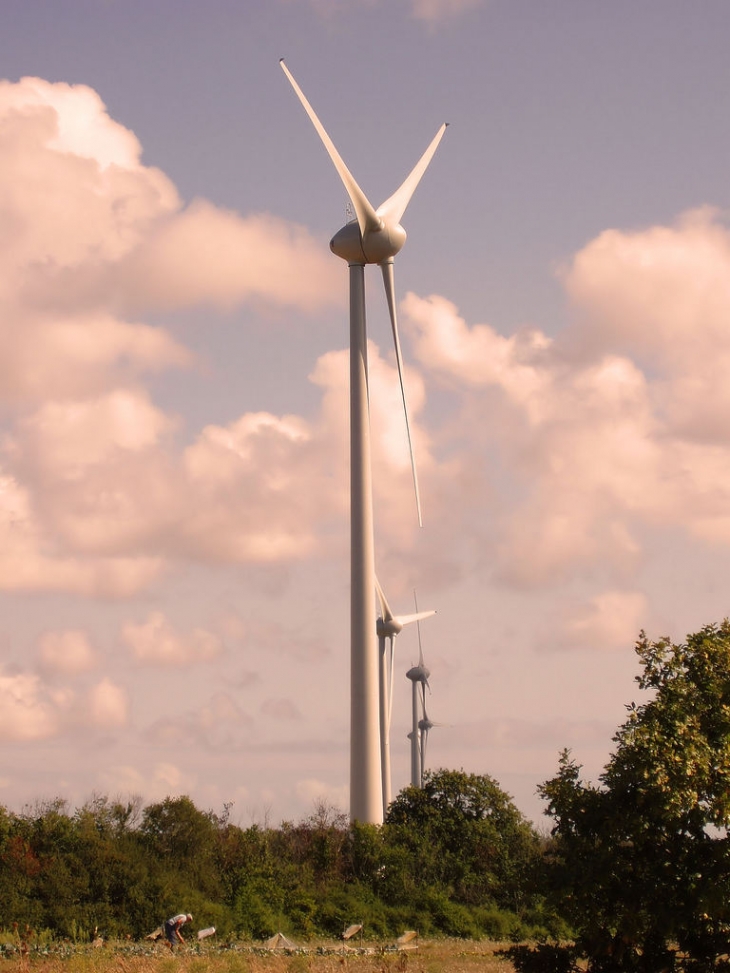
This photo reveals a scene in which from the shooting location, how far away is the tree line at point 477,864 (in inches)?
1106

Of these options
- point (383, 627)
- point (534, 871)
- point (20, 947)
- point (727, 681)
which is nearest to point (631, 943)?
point (534, 871)

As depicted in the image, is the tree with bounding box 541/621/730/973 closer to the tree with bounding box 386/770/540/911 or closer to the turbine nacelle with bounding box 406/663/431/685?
the tree with bounding box 386/770/540/911

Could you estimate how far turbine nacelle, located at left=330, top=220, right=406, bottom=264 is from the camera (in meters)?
74.9

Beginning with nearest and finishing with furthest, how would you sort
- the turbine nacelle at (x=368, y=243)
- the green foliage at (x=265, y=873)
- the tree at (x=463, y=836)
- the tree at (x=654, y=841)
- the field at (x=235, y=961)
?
the tree at (x=654, y=841) → the field at (x=235, y=961) → the green foliage at (x=265, y=873) → the tree at (x=463, y=836) → the turbine nacelle at (x=368, y=243)

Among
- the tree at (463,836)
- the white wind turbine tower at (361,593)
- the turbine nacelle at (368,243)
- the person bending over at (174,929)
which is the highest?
the turbine nacelle at (368,243)

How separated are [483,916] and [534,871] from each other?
111ft

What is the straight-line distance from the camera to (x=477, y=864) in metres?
73.1

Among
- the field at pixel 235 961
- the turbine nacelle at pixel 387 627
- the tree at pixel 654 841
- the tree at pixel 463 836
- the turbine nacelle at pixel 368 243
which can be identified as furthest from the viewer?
the turbine nacelle at pixel 387 627

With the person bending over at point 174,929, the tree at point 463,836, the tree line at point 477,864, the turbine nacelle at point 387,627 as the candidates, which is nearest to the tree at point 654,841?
the tree line at point 477,864

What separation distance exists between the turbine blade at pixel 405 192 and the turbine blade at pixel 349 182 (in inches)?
37.3

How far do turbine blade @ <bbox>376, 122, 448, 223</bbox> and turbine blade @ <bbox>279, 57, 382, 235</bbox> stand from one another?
3.11ft

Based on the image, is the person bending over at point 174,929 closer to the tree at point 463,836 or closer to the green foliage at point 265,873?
the green foliage at point 265,873

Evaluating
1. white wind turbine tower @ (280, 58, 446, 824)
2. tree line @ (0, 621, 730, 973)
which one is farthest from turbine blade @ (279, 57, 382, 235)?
tree line @ (0, 621, 730, 973)

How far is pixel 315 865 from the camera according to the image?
63781mm
